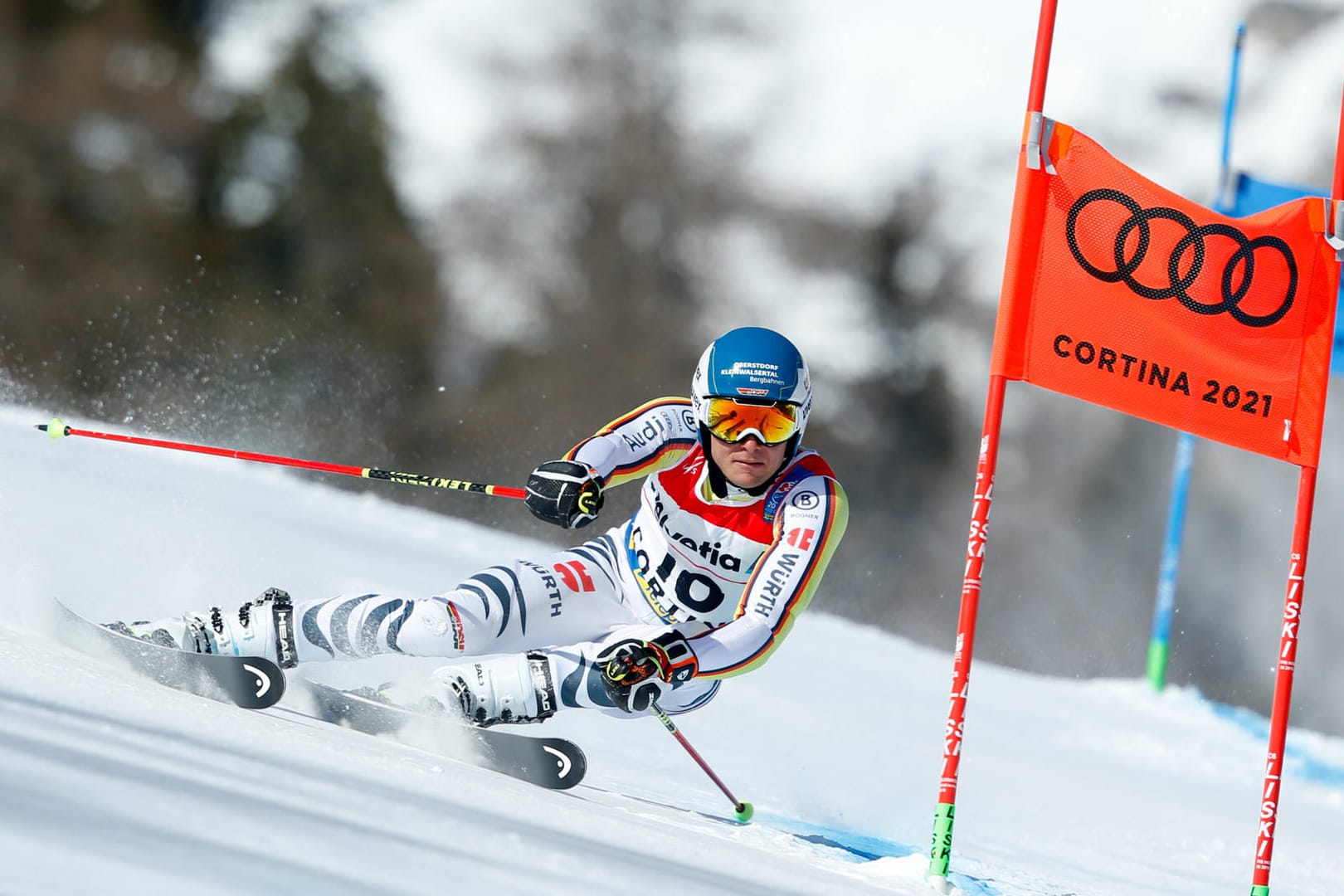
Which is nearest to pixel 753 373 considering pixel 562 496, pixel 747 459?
pixel 747 459

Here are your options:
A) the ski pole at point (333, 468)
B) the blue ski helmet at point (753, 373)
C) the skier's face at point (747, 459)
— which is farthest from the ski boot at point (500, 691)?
the blue ski helmet at point (753, 373)

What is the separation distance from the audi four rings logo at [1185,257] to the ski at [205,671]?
2.25 metres

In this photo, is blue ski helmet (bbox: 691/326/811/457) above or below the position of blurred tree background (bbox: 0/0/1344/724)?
below

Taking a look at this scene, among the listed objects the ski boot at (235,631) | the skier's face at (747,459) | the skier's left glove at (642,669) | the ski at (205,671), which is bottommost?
the ski at (205,671)

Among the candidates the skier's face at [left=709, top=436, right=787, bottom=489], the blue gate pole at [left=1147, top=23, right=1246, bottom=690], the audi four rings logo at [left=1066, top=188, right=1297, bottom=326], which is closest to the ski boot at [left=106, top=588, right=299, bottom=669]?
the skier's face at [left=709, top=436, right=787, bottom=489]

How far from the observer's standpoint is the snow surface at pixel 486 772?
2006 mm

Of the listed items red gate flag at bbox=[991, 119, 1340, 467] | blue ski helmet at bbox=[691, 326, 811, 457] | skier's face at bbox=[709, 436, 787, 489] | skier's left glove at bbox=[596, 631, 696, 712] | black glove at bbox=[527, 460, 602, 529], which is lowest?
skier's left glove at bbox=[596, 631, 696, 712]

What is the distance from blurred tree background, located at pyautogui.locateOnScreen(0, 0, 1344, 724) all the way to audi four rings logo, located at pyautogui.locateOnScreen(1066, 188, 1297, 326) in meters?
20.5

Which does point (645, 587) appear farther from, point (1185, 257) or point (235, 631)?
point (1185, 257)

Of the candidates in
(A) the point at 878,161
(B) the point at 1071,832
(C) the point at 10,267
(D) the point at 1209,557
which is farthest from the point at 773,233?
(B) the point at 1071,832

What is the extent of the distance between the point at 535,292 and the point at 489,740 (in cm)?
2474

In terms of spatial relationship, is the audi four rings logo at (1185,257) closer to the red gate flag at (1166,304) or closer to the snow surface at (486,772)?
the red gate flag at (1166,304)

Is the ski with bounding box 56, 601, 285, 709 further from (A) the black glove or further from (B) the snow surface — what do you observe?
(A) the black glove

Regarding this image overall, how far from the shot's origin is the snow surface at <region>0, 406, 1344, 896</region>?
2.01 meters
